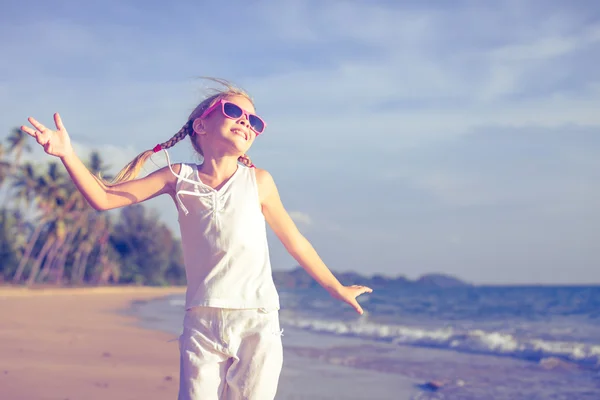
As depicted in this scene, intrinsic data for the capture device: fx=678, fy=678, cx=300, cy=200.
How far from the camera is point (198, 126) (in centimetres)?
279

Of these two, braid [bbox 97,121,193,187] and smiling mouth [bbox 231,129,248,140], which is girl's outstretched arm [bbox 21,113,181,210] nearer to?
braid [bbox 97,121,193,187]

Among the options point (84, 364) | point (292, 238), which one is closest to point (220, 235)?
point (292, 238)

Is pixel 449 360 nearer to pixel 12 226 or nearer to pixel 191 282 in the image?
pixel 191 282

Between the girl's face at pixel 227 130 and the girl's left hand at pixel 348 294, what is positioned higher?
the girl's face at pixel 227 130

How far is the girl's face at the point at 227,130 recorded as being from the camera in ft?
8.81

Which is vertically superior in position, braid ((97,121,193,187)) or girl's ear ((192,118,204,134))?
girl's ear ((192,118,204,134))

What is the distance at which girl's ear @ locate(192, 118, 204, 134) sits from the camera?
2789mm

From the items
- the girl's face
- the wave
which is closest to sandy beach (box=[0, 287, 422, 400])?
the girl's face

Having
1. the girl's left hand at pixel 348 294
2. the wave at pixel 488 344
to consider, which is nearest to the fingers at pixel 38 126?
the girl's left hand at pixel 348 294

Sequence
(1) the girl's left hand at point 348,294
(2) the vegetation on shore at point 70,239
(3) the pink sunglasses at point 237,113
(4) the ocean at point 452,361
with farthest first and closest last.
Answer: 1. (2) the vegetation on shore at point 70,239
2. (4) the ocean at point 452,361
3. (1) the girl's left hand at point 348,294
4. (3) the pink sunglasses at point 237,113

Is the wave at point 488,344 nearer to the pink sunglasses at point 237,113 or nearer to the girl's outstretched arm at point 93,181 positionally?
the pink sunglasses at point 237,113

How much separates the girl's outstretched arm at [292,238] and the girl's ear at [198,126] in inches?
11.2

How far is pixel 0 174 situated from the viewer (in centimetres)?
3747

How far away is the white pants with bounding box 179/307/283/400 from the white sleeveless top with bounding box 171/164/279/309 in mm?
54
